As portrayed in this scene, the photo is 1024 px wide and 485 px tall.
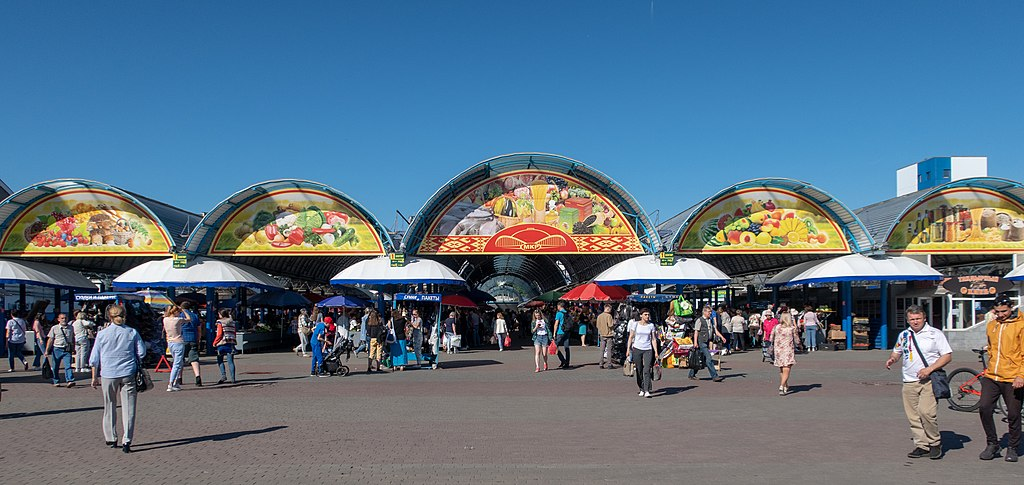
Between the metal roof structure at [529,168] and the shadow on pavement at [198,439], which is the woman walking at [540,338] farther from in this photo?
the shadow on pavement at [198,439]


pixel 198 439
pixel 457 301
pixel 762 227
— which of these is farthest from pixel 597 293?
pixel 198 439

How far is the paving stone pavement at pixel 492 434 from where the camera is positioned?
8266 millimetres

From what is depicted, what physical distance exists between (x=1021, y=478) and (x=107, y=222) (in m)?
27.8

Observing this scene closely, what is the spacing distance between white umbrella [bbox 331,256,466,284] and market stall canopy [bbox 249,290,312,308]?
16.0 ft

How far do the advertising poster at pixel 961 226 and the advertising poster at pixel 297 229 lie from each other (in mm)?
18398

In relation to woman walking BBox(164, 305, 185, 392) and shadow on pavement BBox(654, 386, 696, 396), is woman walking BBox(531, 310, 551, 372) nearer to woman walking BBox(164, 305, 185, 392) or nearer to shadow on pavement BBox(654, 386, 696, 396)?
shadow on pavement BBox(654, 386, 696, 396)

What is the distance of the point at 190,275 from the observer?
1072 inches

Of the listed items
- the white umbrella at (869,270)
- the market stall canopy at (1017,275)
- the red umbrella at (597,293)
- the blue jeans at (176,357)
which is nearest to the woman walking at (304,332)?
the red umbrella at (597,293)

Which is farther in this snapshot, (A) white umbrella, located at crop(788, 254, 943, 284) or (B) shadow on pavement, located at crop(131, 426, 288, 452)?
(A) white umbrella, located at crop(788, 254, 943, 284)

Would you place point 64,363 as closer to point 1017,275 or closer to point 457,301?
point 457,301

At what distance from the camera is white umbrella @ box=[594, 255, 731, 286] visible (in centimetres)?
2733

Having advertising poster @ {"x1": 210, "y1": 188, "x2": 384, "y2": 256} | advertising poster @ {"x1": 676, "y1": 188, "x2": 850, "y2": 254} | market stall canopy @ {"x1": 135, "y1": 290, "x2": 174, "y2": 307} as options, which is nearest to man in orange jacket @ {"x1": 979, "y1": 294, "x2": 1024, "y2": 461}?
advertising poster @ {"x1": 676, "y1": 188, "x2": 850, "y2": 254}

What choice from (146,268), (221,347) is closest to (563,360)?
(221,347)

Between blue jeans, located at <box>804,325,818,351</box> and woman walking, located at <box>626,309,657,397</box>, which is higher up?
woman walking, located at <box>626,309,657,397</box>
